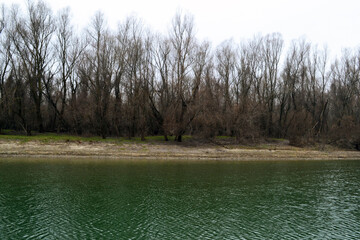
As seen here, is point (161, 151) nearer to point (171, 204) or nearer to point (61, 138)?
point (61, 138)

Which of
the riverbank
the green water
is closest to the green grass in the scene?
the riverbank

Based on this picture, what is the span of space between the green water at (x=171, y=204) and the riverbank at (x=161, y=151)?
768cm

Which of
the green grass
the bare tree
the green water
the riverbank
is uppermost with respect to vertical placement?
the bare tree

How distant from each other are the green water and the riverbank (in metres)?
7.68

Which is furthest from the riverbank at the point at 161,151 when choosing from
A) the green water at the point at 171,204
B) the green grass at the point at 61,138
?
the green water at the point at 171,204

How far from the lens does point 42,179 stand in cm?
1831

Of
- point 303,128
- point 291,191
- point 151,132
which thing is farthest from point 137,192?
point 303,128

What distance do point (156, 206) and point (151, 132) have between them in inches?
1246

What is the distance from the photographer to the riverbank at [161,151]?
30.1 meters

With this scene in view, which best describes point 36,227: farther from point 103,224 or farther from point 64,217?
point 103,224

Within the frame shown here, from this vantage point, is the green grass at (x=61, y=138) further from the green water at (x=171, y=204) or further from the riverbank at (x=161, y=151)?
the green water at (x=171, y=204)

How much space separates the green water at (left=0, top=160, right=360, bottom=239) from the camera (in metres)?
10.3

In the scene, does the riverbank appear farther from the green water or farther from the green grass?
the green water

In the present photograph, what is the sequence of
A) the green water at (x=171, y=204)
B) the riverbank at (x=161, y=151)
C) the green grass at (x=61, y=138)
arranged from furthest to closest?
the green grass at (x=61, y=138)
the riverbank at (x=161, y=151)
the green water at (x=171, y=204)
